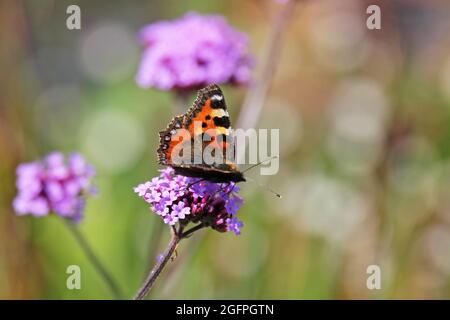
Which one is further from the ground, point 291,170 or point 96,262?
point 291,170

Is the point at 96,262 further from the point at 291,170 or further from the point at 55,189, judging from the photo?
the point at 291,170

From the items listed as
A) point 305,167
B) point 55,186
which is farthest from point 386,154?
point 55,186

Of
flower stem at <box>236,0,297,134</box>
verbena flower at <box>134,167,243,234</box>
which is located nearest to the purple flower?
verbena flower at <box>134,167,243,234</box>

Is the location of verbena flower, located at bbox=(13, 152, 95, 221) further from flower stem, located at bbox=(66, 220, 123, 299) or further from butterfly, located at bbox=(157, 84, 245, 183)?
butterfly, located at bbox=(157, 84, 245, 183)

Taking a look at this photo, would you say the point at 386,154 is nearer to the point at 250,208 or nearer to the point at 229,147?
the point at 250,208

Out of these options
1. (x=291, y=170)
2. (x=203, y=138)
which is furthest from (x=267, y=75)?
(x=291, y=170)

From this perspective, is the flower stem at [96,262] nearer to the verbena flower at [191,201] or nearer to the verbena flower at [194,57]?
the verbena flower at [191,201]
